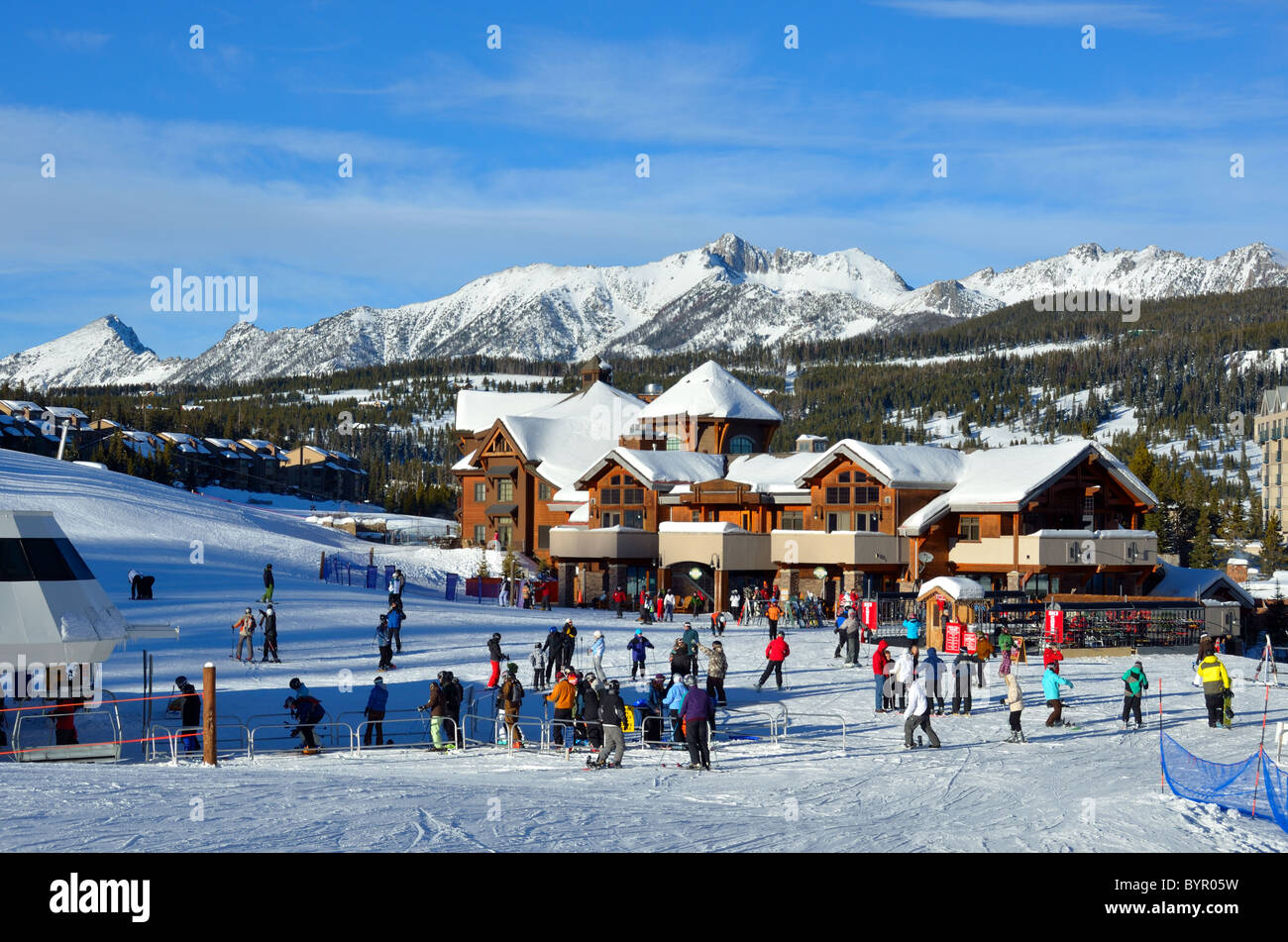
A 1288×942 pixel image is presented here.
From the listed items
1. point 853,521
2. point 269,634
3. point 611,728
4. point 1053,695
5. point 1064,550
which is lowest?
point 1053,695

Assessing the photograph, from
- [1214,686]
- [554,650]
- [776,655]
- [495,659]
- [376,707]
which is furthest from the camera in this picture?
[776,655]

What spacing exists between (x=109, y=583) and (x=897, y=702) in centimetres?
2513

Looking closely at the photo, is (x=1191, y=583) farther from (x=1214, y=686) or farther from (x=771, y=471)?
(x=1214, y=686)

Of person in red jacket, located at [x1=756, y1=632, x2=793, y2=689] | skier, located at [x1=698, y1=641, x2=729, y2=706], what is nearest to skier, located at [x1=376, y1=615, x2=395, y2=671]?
skier, located at [x1=698, y1=641, x2=729, y2=706]

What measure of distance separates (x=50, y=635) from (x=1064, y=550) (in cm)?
3571

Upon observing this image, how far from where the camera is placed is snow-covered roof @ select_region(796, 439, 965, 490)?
5106cm

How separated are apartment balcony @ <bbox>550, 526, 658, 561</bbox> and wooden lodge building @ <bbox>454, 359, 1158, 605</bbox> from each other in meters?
0.05

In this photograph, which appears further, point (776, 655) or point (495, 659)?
point (776, 655)

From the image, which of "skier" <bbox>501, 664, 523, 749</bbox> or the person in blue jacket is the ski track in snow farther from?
"skier" <bbox>501, 664, 523, 749</bbox>

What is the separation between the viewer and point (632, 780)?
18.9 metres

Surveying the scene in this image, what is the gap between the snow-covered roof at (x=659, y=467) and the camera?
55441 mm

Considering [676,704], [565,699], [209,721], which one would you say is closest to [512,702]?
[565,699]
